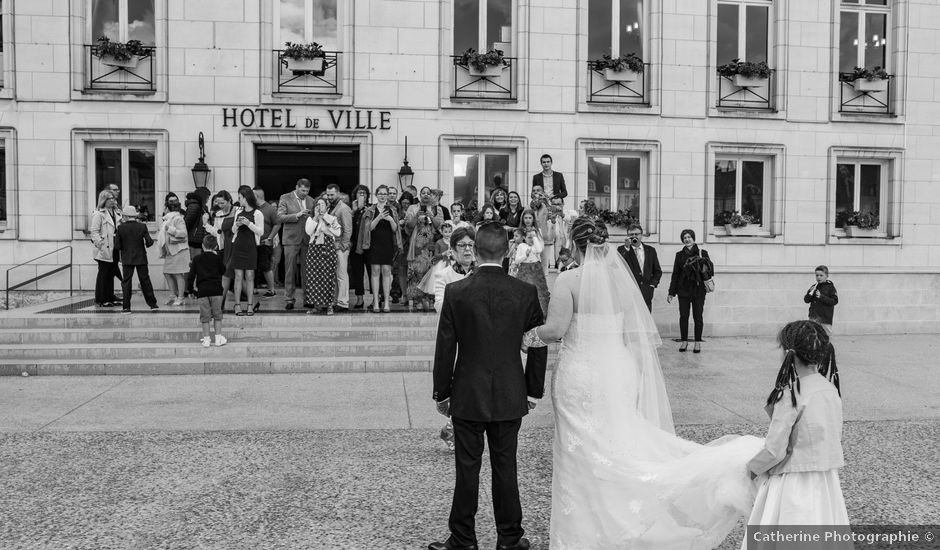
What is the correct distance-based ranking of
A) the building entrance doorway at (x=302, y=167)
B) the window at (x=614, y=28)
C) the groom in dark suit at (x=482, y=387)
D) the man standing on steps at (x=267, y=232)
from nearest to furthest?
1. the groom in dark suit at (x=482, y=387)
2. the man standing on steps at (x=267, y=232)
3. the building entrance doorway at (x=302, y=167)
4. the window at (x=614, y=28)

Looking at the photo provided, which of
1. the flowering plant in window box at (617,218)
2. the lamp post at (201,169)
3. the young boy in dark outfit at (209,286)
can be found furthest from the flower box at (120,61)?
the flowering plant in window box at (617,218)

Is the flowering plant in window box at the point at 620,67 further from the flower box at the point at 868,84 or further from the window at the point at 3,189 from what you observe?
the window at the point at 3,189

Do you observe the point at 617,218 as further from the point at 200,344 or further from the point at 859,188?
the point at 200,344

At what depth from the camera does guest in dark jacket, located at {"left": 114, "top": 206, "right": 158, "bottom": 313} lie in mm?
13586

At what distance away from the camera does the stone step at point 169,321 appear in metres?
12.8

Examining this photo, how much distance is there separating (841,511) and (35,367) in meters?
10.8

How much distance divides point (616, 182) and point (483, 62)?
395 cm

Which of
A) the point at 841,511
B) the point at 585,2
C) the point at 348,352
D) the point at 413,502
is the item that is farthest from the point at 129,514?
the point at 585,2

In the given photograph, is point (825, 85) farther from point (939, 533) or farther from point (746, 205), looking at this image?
point (939, 533)

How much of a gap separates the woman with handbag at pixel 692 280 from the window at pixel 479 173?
15.8ft

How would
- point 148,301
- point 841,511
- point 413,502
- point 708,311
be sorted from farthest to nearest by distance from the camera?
point 708,311 → point 148,301 → point 413,502 → point 841,511

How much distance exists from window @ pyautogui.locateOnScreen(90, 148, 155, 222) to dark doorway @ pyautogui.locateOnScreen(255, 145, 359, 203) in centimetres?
218

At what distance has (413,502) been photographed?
5719 millimetres

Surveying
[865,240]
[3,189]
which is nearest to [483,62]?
[865,240]
